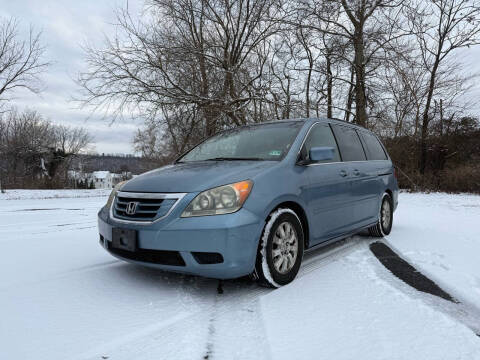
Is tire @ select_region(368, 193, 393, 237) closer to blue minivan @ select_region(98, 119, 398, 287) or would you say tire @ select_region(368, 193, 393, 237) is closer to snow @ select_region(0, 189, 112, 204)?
blue minivan @ select_region(98, 119, 398, 287)

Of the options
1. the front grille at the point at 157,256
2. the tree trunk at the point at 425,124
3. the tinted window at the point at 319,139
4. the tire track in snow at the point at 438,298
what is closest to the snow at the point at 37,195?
the front grille at the point at 157,256

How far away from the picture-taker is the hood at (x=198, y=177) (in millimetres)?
2797

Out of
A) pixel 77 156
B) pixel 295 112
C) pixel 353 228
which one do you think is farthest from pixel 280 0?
pixel 77 156

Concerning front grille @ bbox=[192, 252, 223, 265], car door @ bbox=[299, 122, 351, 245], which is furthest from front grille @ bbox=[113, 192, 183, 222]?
car door @ bbox=[299, 122, 351, 245]

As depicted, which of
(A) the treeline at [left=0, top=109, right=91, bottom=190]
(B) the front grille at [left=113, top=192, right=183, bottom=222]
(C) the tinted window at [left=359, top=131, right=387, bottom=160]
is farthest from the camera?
(A) the treeline at [left=0, top=109, right=91, bottom=190]

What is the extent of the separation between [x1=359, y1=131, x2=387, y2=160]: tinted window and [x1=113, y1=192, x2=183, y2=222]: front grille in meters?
3.24

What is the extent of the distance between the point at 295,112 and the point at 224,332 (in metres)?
12.2

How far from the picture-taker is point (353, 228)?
4203 millimetres

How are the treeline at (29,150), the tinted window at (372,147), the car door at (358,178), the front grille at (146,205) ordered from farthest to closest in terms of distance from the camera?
1. the treeline at (29,150)
2. the tinted window at (372,147)
3. the car door at (358,178)
4. the front grille at (146,205)

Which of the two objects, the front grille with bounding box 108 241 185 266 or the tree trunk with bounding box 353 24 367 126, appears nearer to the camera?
the front grille with bounding box 108 241 185 266

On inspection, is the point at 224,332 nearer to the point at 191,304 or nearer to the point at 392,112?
the point at 191,304

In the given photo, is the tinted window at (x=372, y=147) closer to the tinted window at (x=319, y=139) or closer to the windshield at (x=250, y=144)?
the tinted window at (x=319, y=139)

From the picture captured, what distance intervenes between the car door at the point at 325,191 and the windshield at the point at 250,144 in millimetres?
209

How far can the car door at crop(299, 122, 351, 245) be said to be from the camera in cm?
341
